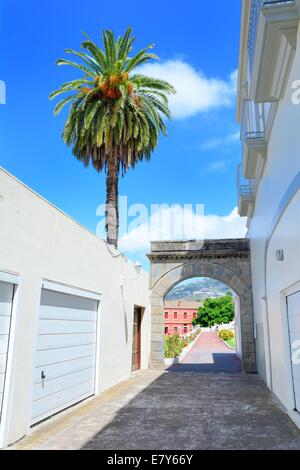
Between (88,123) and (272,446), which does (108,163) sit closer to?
(88,123)

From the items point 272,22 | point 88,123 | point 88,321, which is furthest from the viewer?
point 88,123

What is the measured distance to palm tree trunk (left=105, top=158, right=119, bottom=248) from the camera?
13.1 meters

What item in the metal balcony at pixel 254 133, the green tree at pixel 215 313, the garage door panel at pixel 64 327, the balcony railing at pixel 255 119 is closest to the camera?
the garage door panel at pixel 64 327

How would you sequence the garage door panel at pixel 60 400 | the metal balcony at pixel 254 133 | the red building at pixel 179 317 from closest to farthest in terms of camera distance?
the garage door panel at pixel 60 400
the metal balcony at pixel 254 133
the red building at pixel 179 317

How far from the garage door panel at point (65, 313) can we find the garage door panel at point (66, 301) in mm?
58

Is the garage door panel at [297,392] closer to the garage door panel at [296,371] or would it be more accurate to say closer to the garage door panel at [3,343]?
the garage door panel at [296,371]

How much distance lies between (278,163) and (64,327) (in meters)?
5.54

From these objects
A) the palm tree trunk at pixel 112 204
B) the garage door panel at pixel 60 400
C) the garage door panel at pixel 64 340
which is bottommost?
the garage door panel at pixel 60 400

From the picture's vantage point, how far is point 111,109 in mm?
12438

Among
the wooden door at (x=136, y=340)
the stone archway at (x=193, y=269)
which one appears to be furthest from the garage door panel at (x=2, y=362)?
the stone archway at (x=193, y=269)

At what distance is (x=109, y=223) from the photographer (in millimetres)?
13055

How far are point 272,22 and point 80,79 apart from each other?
954 cm

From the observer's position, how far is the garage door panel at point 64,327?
6133 millimetres

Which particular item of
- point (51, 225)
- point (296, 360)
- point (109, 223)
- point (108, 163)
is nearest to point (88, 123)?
point (108, 163)
